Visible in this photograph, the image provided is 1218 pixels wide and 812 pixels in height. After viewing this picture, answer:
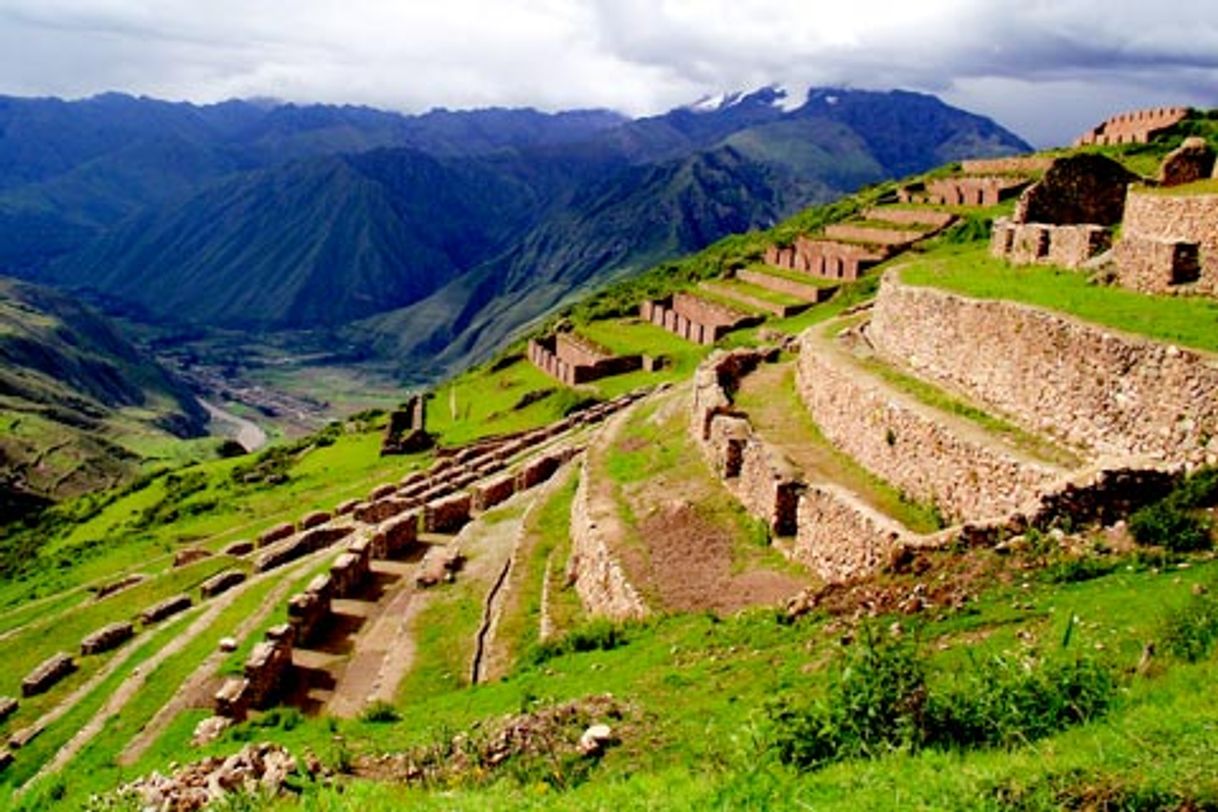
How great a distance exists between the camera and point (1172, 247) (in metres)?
20.2

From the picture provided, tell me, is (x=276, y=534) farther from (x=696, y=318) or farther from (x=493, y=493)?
(x=696, y=318)

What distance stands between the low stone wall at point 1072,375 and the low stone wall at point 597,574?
25.9 feet

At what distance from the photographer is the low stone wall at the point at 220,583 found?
3850 centimetres

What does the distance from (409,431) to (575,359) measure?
40.0ft

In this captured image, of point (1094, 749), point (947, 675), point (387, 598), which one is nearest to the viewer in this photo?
point (1094, 749)

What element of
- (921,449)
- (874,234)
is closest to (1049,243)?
(921,449)

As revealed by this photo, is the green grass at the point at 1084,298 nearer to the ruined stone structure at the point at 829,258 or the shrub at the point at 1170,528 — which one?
the shrub at the point at 1170,528

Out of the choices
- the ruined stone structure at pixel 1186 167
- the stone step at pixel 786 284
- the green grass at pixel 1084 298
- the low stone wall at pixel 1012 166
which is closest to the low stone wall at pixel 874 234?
the stone step at pixel 786 284

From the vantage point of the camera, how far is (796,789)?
31.3 ft

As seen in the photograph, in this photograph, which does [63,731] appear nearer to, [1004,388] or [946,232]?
[1004,388]

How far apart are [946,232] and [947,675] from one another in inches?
2181

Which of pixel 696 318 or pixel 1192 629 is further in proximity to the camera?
pixel 696 318

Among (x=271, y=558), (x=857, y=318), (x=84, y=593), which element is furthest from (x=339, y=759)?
(x=84, y=593)

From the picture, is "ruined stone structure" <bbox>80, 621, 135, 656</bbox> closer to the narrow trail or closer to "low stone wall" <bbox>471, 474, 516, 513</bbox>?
the narrow trail
